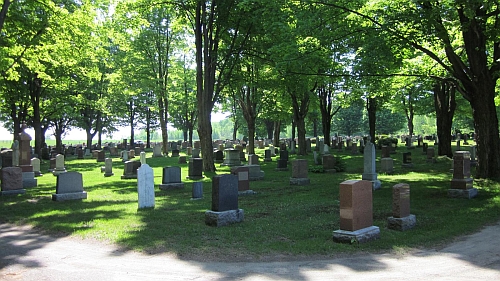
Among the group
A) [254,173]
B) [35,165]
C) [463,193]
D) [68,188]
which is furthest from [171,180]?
[35,165]

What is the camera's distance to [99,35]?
845 inches

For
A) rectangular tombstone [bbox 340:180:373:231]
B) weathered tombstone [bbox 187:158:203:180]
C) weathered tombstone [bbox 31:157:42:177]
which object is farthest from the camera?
weathered tombstone [bbox 31:157:42:177]

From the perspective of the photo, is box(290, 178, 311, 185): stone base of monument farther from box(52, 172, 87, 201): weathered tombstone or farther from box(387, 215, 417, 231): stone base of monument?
box(52, 172, 87, 201): weathered tombstone

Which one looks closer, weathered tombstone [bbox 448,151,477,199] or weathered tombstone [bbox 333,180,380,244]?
weathered tombstone [bbox 333,180,380,244]

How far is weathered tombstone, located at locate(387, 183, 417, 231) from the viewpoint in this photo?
8.02m

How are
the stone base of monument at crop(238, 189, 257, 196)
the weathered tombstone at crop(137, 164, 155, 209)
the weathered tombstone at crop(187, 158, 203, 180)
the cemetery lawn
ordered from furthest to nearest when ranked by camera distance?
the weathered tombstone at crop(187, 158, 203, 180)
the stone base of monument at crop(238, 189, 257, 196)
the weathered tombstone at crop(137, 164, 155, 209)
the cemetery lawn

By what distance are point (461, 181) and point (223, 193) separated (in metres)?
7.43

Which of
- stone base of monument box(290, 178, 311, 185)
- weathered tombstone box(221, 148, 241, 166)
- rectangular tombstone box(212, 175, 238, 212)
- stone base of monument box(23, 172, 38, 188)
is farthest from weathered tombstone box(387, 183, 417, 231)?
weathered tombstone box(221, 148, 241, 166)

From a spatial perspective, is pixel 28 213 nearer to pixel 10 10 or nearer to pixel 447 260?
pixel 10 10

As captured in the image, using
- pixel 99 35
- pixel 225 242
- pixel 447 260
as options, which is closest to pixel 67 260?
pixel 225 242

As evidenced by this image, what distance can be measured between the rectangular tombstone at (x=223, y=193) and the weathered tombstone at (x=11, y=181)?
832cm

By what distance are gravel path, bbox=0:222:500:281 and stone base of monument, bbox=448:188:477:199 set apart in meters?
4.68

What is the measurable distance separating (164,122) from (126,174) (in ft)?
60.6

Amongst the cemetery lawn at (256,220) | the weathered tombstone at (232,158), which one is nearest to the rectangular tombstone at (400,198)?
the cemetery lawn at (256,220)
